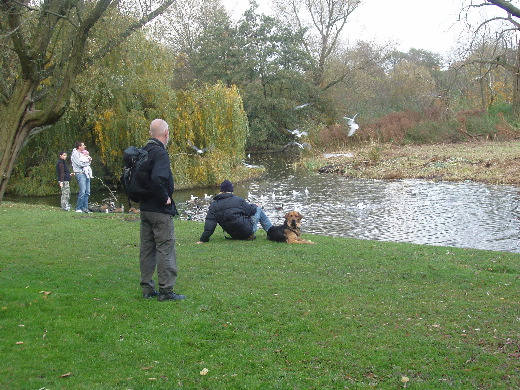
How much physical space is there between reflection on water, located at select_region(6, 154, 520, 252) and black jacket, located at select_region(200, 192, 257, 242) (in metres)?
4.70

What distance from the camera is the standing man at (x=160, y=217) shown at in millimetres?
6789

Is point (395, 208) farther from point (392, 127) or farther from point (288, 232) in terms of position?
point (392, 127)

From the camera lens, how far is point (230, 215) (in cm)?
1156

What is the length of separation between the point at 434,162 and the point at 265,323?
28322 millimetres

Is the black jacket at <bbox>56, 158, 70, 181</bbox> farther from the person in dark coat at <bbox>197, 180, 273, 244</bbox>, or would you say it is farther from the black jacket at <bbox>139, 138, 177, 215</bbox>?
the black jacket at <bbox>139, 138, 177, 215</bbox>

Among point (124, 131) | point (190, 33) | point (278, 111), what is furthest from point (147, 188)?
point (190, 33)

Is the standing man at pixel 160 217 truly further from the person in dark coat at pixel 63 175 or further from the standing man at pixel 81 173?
the person in dark coat at pixel 63 175

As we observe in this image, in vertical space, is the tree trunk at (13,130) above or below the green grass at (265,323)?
above

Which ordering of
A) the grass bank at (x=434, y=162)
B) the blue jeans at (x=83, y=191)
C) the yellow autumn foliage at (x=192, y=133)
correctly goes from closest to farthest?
the blue jeans at (x=83, y=191), the yellow autumn foliage at (x=192, y=133), the grass bank at (x=434, y=162)

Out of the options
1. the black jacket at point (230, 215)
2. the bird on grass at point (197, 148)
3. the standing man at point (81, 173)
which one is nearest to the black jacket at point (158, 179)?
the black jacket at point (230, 215)

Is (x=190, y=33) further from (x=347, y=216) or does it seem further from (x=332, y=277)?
(x=332, y=277)

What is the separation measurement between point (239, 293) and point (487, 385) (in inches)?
143

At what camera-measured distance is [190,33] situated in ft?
179

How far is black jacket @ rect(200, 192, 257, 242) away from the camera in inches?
450
